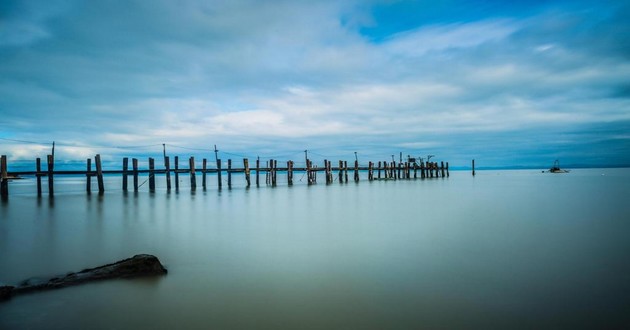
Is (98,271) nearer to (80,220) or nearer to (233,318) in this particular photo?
(233,318)

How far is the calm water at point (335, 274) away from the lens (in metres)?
3.84

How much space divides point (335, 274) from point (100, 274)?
11.0 feet

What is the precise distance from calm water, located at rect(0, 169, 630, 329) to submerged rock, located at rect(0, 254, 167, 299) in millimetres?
233

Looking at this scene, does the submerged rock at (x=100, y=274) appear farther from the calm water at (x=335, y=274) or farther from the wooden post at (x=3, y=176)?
the wooden post at (x=3, y=176)

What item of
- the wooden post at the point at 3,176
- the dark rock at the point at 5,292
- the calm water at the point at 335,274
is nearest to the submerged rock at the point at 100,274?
the dark rock at the point at 5,292

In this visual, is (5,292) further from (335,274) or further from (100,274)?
(335,274)

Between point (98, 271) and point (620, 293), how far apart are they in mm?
6847

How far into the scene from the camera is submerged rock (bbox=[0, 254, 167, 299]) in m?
4.69

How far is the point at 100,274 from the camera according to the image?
5.08 m

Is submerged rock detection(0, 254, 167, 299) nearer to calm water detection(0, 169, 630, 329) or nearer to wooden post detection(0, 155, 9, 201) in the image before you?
calm water detection(0, 169, 630, 329)

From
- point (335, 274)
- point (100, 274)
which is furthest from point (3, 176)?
point (335, 274)

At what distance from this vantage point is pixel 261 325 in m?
3.70

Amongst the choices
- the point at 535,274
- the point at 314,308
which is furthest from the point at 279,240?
the point at 535,274

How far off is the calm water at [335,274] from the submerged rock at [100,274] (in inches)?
9.2
